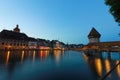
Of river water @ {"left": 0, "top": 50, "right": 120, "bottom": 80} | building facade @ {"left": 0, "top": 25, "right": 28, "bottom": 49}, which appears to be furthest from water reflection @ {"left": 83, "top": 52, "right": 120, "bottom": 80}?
building facade @ {"left": 0, "top": 25, "right": 28, "bottom": 49}

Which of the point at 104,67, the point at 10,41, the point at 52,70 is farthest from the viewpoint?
the point at 10,41

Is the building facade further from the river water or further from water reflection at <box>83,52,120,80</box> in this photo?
water reflection at <box>83,52,120,80</box>

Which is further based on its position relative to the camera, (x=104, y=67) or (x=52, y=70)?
(x=104, y=67)

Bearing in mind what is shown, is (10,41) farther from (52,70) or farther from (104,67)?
(104,67)

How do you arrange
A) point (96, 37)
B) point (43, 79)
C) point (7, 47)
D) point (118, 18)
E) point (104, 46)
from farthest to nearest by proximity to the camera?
point (7, 47) < point (96, 37) < point (104, 46) < point (43, 79) < point (118, 18)

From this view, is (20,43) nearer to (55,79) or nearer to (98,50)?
(98,50)

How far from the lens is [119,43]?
37750 millimetres

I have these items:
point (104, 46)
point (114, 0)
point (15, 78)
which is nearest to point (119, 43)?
point (104, 46)

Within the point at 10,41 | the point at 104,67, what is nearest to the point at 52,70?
the point at 104,67

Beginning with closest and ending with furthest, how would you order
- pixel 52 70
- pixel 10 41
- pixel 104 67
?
pixel 52 70, pixel 104 67, pixel 10 41

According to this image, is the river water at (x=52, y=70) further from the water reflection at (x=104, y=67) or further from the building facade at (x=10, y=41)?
the building facade at (x=10, y=41)

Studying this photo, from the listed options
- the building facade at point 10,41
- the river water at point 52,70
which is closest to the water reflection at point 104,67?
the river water at point 52,70

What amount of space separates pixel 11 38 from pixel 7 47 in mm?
5873

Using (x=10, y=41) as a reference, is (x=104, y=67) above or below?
below
